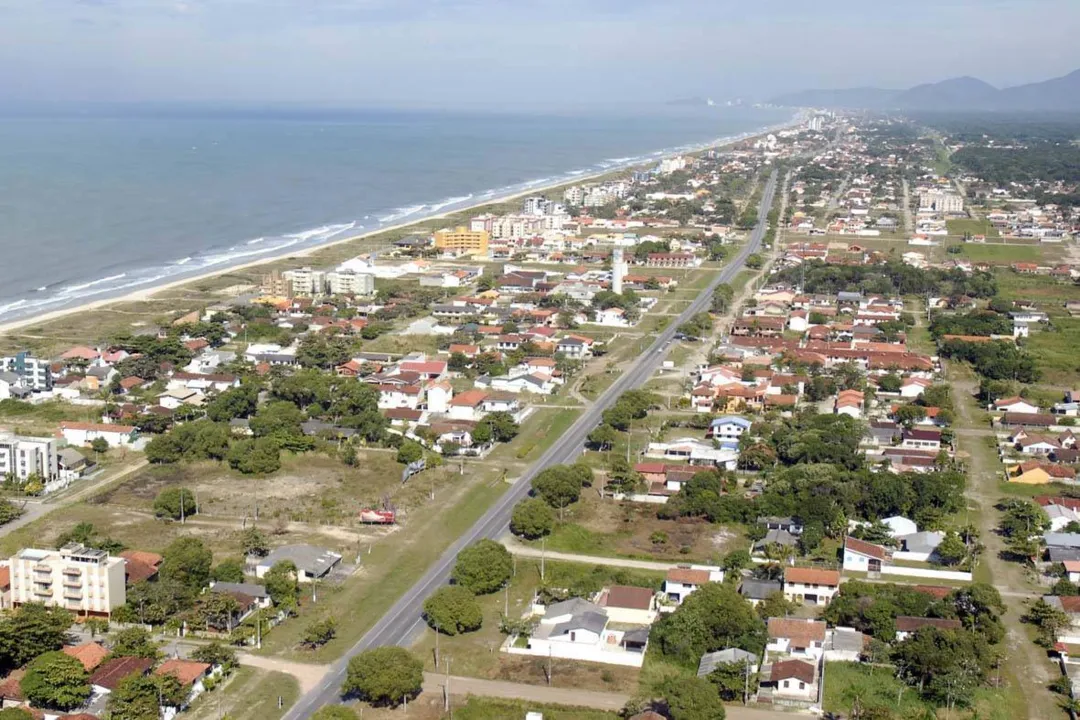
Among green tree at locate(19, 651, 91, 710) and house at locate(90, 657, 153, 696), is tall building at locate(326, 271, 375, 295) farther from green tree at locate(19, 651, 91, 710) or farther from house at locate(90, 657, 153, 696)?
green tree at locate(19, 651, 91, 710)

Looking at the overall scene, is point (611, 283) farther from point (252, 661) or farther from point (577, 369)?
point (252, 661)

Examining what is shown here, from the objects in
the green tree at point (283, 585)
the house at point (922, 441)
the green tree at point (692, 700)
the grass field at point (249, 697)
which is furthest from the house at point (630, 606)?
the house at point (922, 441)

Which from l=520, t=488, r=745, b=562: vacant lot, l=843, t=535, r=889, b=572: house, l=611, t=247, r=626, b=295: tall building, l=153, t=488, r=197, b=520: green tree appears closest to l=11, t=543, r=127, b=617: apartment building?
l=153, t=488, r=197, b=520: green tree

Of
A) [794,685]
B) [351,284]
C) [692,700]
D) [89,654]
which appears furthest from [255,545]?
[351,284]

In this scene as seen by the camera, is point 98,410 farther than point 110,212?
No

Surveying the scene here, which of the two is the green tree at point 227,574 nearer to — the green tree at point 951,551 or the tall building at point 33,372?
the green tree at point 951,551

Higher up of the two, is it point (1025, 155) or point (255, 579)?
point (1025, 155)

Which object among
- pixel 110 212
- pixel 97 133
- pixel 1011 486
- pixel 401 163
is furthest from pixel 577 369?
pixel 97 133

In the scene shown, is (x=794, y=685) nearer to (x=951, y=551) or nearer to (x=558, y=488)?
(x=951, y=551)

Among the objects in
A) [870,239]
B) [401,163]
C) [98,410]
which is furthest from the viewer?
[401,163]
